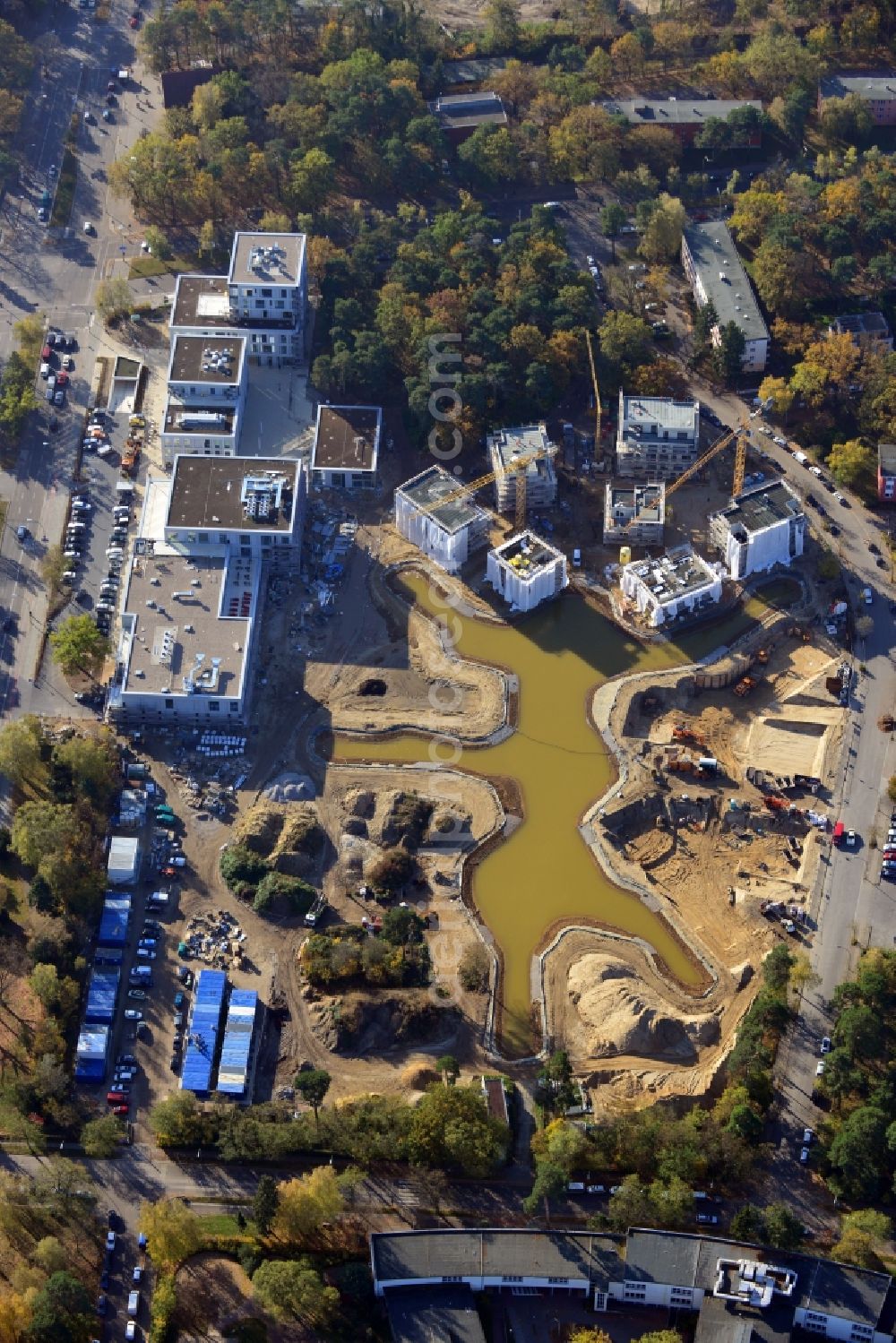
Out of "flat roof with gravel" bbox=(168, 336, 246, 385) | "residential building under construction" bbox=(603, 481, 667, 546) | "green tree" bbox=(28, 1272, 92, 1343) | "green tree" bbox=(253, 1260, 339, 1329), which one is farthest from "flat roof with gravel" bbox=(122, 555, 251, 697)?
"green tree" bbox=(28, 1272, 92, 1343)

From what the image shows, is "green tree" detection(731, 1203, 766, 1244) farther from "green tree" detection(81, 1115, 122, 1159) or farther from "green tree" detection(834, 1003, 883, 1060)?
"green tree" detection(81, 1115, 122, 1159)

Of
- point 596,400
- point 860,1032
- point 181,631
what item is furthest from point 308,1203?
point 596,400

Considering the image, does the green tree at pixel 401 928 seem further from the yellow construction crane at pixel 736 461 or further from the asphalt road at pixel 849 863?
the yellow construction crane at pixel 736 461

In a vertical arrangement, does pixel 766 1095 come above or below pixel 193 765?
below

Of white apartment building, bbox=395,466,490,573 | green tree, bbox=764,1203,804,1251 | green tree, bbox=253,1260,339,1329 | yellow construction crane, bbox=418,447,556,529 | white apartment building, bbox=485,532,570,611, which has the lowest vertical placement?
green tree, bbox=253,1260,339,1329

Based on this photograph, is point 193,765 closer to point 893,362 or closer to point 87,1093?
point 87,1093

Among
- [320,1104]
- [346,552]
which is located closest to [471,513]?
[346,552]

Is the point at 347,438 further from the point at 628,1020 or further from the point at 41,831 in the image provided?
the point at 628,1020
